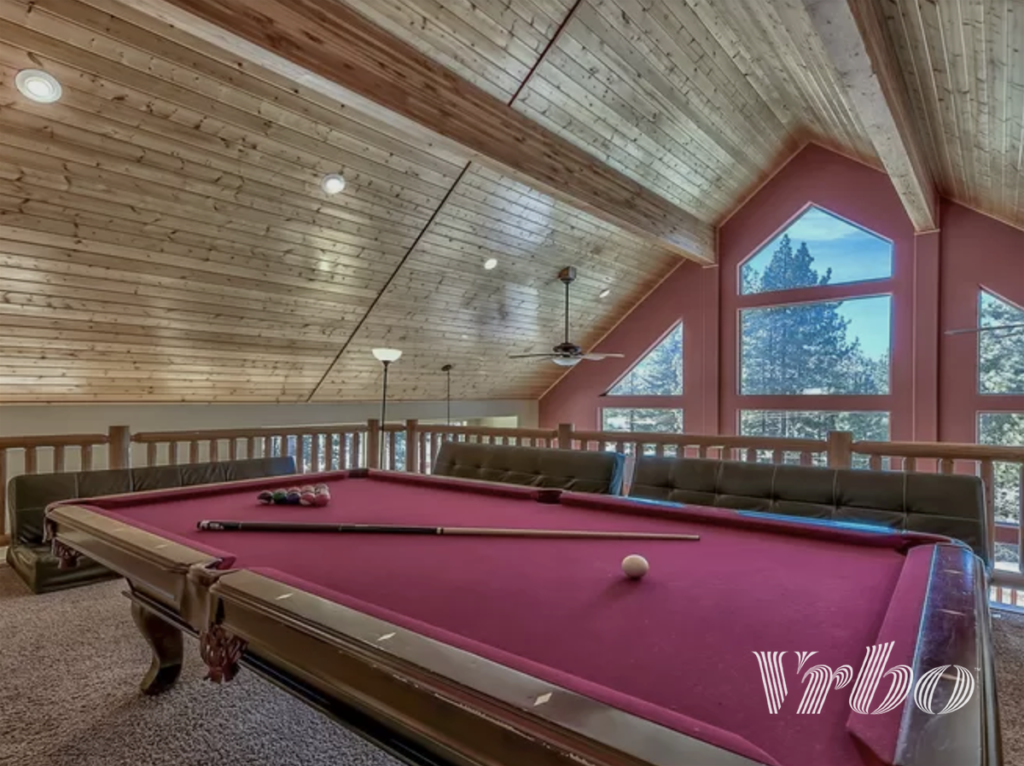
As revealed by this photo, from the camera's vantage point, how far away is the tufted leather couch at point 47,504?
3.08m

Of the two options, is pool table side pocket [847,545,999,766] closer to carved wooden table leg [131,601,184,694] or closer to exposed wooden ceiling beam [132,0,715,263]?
carved wooden table leg [131,601,184,694]

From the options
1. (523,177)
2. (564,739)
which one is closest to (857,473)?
(564,739)

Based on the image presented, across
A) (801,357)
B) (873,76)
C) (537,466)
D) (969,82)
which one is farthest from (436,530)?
(801,357)

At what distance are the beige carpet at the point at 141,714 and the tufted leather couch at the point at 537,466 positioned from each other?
1.48 m

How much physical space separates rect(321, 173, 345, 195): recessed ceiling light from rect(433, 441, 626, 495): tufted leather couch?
215 centimetres

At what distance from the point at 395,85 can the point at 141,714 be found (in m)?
3.26

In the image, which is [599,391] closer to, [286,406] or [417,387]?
[417,387]

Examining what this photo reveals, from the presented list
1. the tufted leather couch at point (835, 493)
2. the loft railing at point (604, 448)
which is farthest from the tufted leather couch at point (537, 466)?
the loft railing at point (604, 448)

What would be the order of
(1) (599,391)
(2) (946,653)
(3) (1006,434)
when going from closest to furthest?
(2) (946,653), (3) (1006,434), (1) (599,391)

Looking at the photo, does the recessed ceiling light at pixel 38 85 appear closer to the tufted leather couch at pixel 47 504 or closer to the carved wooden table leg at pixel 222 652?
the tufted leather couch at pixel 47 504

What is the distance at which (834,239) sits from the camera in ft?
20.6

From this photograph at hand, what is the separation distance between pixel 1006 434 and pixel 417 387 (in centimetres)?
618

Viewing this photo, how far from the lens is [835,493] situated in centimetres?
227

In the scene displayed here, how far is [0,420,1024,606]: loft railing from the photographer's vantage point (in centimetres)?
296
